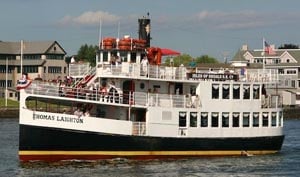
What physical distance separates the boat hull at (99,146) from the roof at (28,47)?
9067 centimetres

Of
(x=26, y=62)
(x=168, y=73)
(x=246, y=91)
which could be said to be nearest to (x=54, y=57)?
(x=26, y=62)

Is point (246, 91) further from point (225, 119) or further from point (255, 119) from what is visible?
point (225, 119)

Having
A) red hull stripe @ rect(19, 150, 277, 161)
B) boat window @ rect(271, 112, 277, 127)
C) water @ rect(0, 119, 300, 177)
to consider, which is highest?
boat window @ rect(271, 112, 277, 127)

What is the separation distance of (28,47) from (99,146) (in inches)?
3745

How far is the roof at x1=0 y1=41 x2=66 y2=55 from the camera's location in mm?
130250

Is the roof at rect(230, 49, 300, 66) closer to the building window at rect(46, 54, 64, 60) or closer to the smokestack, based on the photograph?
the building window at rect(46, 54, 64, 60)

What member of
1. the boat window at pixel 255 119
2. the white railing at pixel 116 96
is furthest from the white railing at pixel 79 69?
the boat window at pixel 255 119

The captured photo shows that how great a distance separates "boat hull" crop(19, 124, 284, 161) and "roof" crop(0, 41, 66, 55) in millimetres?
90670

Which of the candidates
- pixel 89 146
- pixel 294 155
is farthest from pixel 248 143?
pixel 89 146

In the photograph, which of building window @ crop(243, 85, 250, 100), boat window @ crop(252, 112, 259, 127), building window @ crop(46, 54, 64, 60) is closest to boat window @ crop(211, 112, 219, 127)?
building window @ crop(243, 85, 250, 100)

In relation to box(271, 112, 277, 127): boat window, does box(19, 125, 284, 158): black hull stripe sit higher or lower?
lower

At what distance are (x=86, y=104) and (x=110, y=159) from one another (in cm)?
342

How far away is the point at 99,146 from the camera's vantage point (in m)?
39.9

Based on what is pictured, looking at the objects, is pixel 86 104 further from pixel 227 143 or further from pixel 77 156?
pixel 227 143
